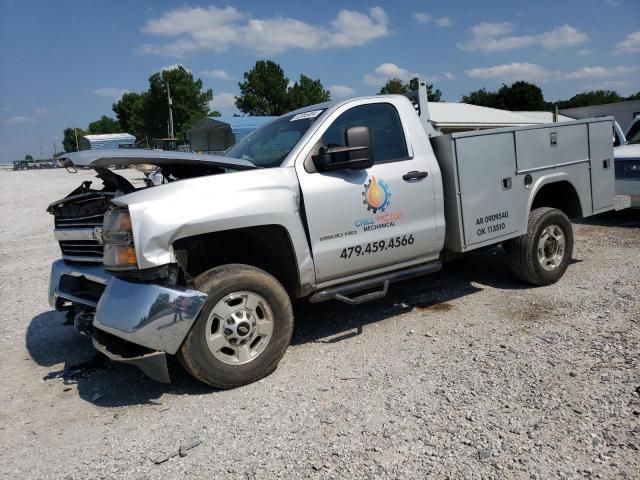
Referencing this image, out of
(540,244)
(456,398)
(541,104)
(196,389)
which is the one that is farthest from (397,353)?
(541,104)

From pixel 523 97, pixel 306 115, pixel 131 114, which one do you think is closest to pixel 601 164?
pixel 306 115

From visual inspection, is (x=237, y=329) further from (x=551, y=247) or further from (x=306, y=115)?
(x=551, y=247)

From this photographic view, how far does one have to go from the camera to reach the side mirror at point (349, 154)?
3787 millimetres

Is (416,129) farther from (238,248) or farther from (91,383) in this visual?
(91,383)

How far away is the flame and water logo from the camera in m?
4.09

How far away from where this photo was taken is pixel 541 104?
71750mm

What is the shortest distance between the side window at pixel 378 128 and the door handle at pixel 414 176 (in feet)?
0.54

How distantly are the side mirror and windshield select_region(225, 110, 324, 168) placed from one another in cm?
35

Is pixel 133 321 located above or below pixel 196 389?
above

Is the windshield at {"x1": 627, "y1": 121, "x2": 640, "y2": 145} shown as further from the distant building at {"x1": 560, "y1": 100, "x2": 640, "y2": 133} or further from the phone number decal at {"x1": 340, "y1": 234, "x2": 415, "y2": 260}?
the distant building at {"x1": 560, "y1": 100, "x2": 640, "y2": 133}

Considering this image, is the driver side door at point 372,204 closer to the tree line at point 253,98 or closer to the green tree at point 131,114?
the tree line at point 253,98

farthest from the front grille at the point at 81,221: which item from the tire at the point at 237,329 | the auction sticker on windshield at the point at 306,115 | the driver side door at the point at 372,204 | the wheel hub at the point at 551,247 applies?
the wheel hub at the point at 551,247

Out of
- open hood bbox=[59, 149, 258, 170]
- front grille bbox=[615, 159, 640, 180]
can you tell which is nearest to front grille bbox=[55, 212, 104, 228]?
open hood bbox=[59, 149, 258, 170]

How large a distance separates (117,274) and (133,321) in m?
0.39
